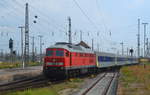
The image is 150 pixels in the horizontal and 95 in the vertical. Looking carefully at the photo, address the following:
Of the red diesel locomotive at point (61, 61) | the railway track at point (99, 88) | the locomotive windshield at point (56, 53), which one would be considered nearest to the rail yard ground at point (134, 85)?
the railway track at point (99, 88)

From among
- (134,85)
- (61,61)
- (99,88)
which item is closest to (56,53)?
(61,61)

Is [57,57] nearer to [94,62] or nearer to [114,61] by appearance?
[94,62]

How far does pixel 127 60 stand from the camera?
8612 cm

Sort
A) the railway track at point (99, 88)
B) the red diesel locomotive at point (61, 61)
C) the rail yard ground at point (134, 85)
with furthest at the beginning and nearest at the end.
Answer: the red diesel locomotive at point (61, 61)
the railway track at point (99, 88)
the rail yard ground at point (134, 85)

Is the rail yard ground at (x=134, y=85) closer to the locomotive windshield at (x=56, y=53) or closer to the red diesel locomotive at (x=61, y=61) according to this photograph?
the red diesel locomotive at (x=61, y=61)

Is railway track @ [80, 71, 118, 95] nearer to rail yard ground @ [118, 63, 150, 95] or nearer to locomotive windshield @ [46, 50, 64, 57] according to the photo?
rail yard ground @ [118, 63, 150, 95]

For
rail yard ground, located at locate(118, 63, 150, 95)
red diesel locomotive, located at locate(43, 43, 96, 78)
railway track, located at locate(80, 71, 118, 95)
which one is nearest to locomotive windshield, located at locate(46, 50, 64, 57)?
red diesel locomotive, located at locate(43, 43, 96, 78)

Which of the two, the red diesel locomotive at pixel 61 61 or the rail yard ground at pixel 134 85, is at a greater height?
the red diesel locomotive at pixel 61 61

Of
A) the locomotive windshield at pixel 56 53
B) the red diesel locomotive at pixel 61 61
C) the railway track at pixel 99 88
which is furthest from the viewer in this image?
the locomotive windshield at pixel 56 53

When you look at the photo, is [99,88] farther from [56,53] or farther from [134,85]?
[56,53]

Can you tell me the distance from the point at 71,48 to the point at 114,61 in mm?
34167

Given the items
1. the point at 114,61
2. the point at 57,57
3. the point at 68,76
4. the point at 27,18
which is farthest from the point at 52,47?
the point at 114,61

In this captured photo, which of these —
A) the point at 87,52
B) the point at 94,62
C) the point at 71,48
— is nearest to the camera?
the point at 71,48

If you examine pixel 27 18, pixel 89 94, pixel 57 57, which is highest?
pixel 27 18
